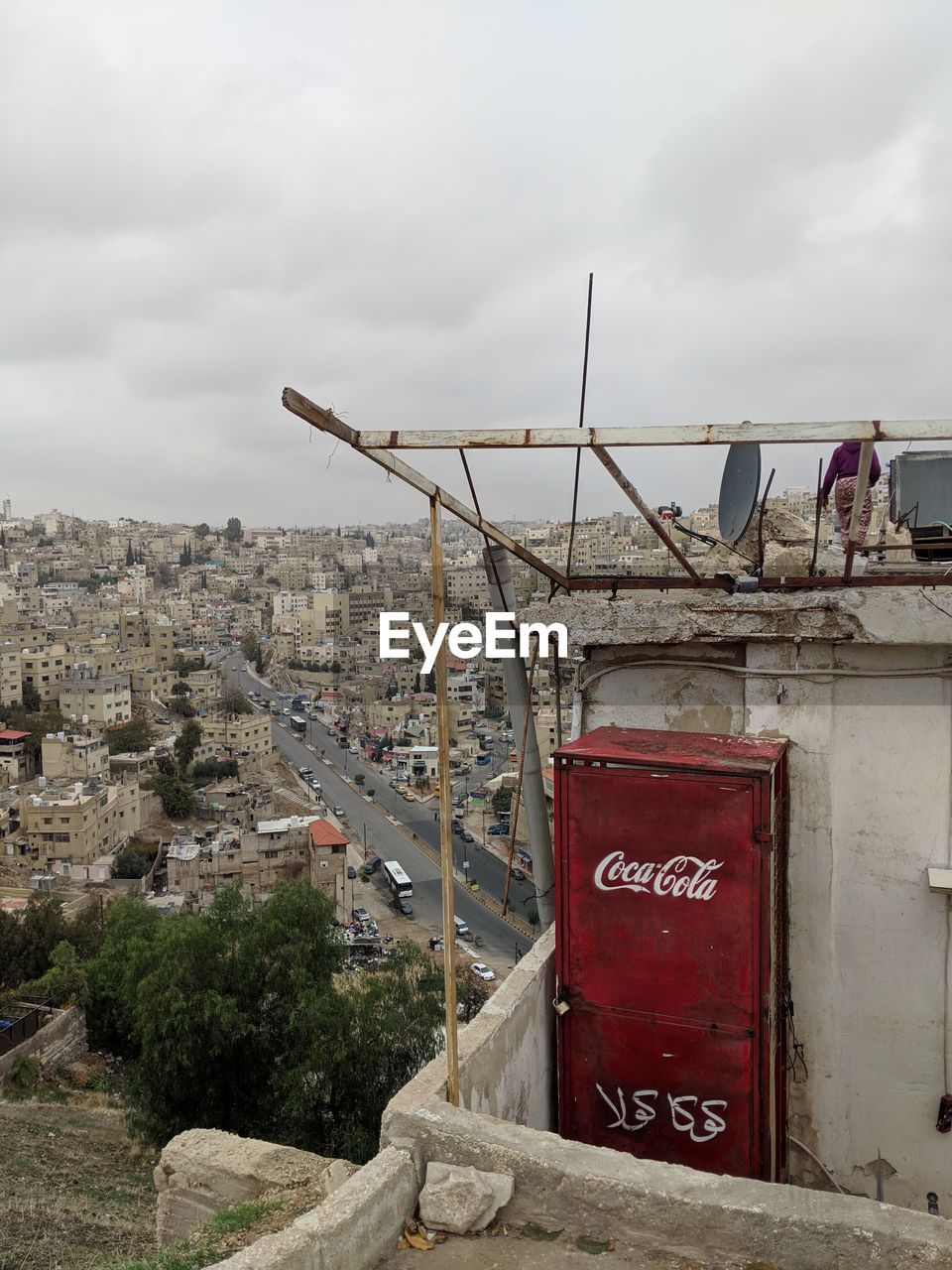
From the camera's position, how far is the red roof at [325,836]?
120 feet

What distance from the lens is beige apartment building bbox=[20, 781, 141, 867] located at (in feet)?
132

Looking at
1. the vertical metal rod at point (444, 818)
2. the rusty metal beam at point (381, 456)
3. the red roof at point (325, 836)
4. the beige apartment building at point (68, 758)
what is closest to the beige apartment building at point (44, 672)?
the beige apartment building at point (68, 758)

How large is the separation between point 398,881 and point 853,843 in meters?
39.4

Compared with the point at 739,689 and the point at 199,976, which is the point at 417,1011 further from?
the point at 739,689

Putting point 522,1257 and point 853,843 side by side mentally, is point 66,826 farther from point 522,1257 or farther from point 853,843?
point 522,1257

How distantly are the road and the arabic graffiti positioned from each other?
28906 mm

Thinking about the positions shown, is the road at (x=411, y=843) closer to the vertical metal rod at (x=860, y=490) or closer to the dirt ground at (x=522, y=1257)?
the vertical metal rod at (x=860, y=490)

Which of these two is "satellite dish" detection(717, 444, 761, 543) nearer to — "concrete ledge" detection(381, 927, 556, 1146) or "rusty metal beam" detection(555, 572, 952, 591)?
"rusty metal beam" detection(555, 572, 952, 591)

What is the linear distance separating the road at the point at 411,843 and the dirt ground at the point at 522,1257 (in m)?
29.8

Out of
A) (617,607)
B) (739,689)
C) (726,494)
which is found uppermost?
(726,494)

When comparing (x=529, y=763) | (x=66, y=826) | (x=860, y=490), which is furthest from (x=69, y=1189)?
(x=66, y=826)

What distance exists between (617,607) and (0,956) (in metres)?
27.8

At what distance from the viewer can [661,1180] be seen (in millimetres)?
2539

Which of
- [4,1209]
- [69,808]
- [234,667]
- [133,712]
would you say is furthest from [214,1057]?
[234,667]
